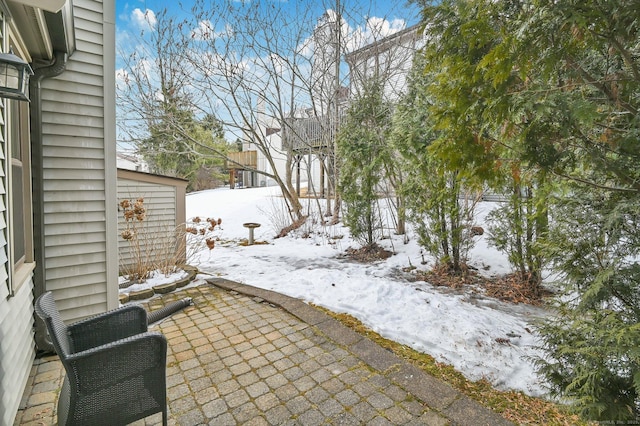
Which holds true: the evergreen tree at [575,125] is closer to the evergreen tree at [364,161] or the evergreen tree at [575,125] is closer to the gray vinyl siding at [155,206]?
the evergreen tree at [364,161]

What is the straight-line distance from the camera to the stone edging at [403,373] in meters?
1.95

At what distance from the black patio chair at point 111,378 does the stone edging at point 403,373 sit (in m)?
1.50

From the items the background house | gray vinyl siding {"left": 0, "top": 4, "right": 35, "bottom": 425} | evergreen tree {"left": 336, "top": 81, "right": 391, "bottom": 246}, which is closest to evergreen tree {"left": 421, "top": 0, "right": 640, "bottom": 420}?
gray vinyl siding {"left": 0, "top": 4, "right": 35, "bottom": 425}

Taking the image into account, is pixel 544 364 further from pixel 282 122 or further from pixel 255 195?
pixel 255 195

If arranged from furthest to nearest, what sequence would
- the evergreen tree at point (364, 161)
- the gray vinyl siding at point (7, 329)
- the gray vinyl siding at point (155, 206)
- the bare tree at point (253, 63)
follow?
the bare tree at point (253, 63), the evergreen tree at point (364, 161), the gray vinyl siding at point (155, 206), the gray vinyl siding at point (7, 329)

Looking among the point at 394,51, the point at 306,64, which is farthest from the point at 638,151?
the point at 306,64

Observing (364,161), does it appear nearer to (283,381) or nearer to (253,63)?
(253,63)

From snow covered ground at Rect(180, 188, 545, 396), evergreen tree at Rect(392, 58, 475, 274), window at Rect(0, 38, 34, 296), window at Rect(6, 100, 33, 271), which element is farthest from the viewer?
evergreen tree at Rect(392, 58, 475, 274)

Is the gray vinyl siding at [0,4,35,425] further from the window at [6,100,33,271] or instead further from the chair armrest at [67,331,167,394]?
the chair armrest at [67,331,167,394]

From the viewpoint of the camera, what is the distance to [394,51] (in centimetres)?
755

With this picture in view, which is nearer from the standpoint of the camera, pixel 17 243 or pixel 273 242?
pixel 17 243

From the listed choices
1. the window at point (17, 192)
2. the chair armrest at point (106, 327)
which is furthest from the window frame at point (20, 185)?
the chair armrest at point (106, 327)

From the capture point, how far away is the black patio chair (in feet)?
5.13

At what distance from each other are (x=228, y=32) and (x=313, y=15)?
2.02 metres
